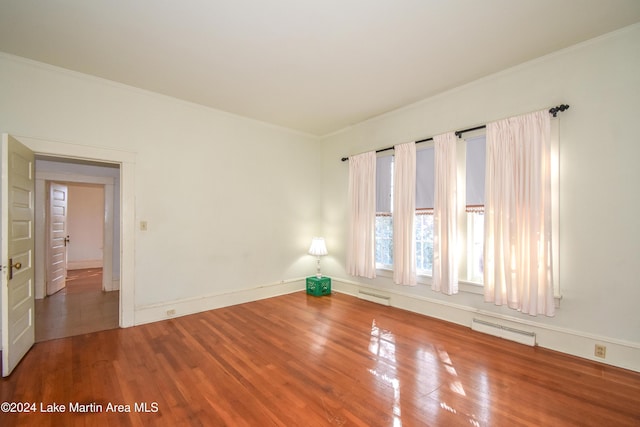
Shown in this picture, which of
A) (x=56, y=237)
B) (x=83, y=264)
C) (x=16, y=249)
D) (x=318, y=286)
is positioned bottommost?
(x=83, y=264)

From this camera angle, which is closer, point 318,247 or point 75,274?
point 318,247

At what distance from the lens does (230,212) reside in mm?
4445

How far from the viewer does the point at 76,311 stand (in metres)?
4.14

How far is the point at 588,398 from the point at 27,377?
449cm

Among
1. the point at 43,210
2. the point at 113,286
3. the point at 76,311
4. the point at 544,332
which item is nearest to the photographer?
the point at 544,332

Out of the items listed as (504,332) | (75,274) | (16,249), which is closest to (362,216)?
(504,332)

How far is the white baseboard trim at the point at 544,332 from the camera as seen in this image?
8.16 feet

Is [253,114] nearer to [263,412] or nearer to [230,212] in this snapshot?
[230,212]

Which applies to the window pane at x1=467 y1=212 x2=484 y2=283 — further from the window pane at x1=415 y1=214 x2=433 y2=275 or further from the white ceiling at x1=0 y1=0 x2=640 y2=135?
the white ceiling at x1=0 y1=0 x2=640 y2=135

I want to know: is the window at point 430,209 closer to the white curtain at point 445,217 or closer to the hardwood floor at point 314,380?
the white curtain at point 445,217

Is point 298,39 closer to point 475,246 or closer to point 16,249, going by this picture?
point 475,246

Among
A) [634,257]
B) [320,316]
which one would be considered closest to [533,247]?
[634,257]

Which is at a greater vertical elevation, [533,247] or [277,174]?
[277,174]

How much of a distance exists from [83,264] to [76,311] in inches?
187
